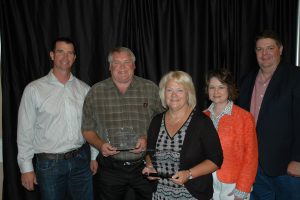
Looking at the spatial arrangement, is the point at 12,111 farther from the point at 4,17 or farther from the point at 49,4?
the point at 49,4

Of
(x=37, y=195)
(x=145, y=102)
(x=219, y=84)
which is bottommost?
(x=37, y=195)

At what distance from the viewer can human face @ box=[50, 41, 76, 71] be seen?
2.31m

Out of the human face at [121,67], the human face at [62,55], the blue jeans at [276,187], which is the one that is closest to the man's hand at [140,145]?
the human face at [121,67]

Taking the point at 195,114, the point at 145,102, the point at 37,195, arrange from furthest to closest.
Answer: the point at 37,195 < the point at 145,102 < the point at 195,114

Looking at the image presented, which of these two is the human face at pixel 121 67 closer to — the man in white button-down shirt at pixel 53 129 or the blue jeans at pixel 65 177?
the man in white button-down shirt at pixel 53 129

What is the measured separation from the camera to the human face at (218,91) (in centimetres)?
197

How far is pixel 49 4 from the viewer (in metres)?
2.71

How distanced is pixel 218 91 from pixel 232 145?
0.37m

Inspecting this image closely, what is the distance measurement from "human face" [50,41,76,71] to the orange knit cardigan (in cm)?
128

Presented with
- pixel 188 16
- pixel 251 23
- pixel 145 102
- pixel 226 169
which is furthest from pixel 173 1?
pixel 226 169

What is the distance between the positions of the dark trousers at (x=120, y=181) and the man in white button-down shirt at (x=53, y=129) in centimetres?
33

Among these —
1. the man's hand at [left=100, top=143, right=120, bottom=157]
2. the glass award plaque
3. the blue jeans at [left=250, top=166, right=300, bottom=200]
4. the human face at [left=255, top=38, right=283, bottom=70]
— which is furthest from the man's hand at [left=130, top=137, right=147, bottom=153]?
the human face at [left=255, top=38, right=283, bottom=70]

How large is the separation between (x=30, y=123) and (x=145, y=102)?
0.92m

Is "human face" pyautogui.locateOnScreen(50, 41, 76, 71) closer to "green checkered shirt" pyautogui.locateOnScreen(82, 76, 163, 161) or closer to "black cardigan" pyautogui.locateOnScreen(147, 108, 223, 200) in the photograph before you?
"green checkered shirt" pyautogui.locateOnScreen(82, 76, 163, 161)
